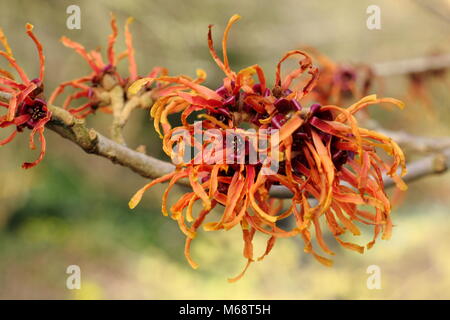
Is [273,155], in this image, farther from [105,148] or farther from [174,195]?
[174,195]

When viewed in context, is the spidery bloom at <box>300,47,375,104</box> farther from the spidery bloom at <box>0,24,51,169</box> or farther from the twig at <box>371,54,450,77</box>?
the spidery bloom at <box>0,24,51,169</box>

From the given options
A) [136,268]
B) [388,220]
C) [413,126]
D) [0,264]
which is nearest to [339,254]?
[136,268]

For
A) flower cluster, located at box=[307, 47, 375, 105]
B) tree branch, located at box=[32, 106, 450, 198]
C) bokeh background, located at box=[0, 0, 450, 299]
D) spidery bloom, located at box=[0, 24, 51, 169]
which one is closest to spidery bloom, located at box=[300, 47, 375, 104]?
flower cluster, located at box=[307, 47, 375, 105]

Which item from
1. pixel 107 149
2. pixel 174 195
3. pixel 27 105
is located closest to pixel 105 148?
pixel 107 149

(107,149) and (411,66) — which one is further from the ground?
(411,66)

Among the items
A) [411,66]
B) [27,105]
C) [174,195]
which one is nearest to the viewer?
[27,105]

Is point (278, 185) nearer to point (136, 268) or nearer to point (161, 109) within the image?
point (161, 109)

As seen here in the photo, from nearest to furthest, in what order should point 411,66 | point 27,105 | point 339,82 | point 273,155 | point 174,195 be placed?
1. point 273,155
2. point 27,105
3. point 339,82
4. point 411,66
5. point 174,195

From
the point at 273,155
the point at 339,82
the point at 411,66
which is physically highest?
the point at 411,66
